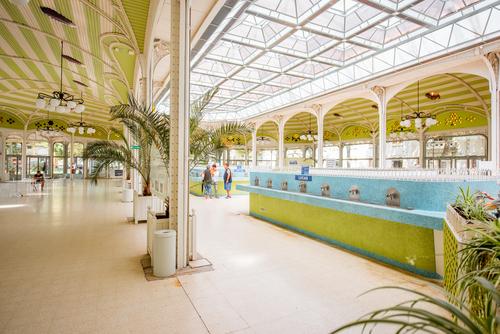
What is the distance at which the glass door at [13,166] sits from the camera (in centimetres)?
2053

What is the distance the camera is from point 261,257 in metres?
4.34

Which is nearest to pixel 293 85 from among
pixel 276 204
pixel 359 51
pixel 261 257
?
pixel 359 51

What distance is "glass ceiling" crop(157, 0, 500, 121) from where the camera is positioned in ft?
24.5

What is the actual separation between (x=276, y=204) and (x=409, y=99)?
12.9m

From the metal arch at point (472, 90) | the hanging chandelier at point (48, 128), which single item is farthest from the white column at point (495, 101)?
the hanging chandelier at point (48, 128)


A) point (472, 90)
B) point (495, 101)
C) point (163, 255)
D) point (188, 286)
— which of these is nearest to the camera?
point (188, 286)

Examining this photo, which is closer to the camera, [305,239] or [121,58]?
[305,239]

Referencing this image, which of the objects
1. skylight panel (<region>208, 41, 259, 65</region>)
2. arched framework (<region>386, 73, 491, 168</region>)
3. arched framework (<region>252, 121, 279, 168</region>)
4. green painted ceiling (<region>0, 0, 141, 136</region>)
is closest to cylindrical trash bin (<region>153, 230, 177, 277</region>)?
green painted ceiling (<region>0, 0, 141, 136</region>)

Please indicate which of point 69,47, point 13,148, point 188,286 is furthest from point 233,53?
point 13,148

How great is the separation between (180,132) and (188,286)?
2063 mm

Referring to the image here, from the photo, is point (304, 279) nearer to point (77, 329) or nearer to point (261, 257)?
point (261, 257)

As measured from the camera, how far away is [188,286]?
3.28 meters

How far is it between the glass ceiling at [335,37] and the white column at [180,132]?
347 cm

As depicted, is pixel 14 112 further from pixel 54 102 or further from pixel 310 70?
pixel 310 70
